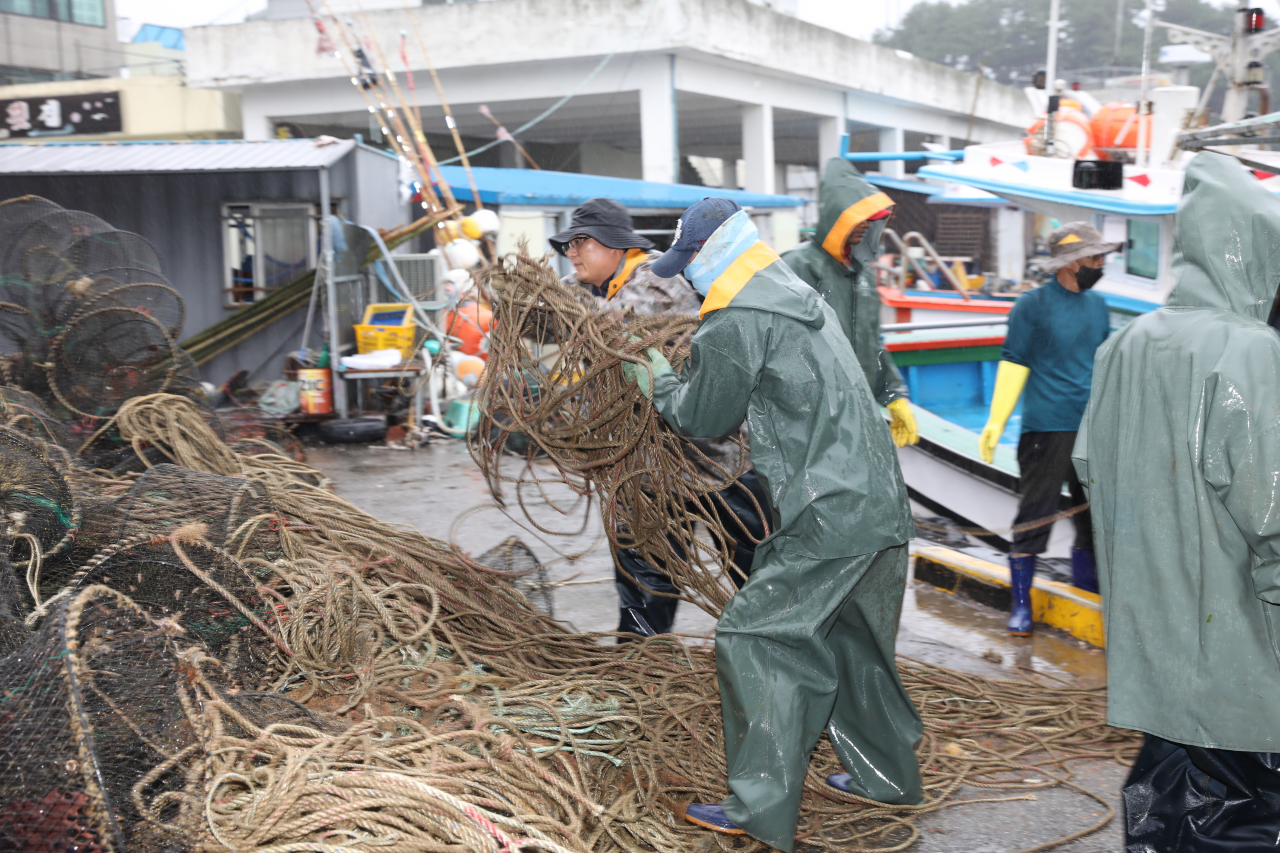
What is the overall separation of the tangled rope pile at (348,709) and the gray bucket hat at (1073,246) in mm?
2021

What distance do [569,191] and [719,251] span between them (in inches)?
472

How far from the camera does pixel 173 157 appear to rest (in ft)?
37.6

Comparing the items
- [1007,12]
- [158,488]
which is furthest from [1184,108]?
[1007,12]

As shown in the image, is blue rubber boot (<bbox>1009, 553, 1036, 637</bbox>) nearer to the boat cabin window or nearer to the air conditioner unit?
the boat cabin window

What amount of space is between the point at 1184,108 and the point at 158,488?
9404 millimetres

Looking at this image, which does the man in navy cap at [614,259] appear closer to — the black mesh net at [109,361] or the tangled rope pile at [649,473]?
the tangled rope pile at [649,473]

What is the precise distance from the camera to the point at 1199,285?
275cm

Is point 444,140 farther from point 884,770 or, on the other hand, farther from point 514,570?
point 884,770

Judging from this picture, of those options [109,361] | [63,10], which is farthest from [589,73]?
[63,10]

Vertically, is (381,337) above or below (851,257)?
below

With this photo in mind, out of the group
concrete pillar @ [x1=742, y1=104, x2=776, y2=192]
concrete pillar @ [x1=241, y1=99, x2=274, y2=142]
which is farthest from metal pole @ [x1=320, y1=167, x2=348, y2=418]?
concrete pillar @ [x1=241, y1=99, x2=274, y2=142]

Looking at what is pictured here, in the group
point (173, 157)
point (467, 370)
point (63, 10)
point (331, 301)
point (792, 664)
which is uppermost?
point (63, 10)

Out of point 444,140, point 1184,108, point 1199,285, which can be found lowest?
point 1199,285

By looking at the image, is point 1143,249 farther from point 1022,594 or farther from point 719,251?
point 719,251
